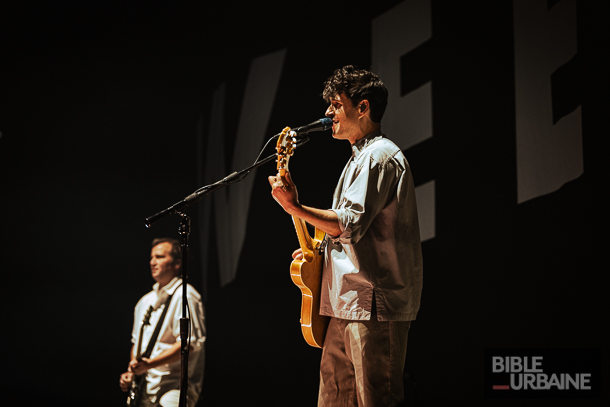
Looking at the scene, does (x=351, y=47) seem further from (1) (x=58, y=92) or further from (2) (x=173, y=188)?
(1) (x=58, y=92)

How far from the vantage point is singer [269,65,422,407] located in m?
1.91

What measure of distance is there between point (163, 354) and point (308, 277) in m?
1.69

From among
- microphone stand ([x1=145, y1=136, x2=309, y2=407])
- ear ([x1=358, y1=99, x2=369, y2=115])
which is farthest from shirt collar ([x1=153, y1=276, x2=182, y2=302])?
ear ([x1=358, y1=99, x2=369, y2=115])

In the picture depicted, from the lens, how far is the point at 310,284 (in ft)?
7.00

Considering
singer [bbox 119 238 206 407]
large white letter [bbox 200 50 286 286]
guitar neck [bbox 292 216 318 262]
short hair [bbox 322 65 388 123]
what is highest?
large white letter [bbox 200 50 286 286]

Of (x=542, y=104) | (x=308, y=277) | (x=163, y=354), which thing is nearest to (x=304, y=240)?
(x=308, y=277)

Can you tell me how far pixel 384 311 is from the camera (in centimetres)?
194

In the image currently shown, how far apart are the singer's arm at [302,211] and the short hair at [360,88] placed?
19.8 inches

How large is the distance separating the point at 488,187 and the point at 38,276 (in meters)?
3.57

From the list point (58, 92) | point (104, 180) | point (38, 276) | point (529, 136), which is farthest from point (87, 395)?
point (529, 136)

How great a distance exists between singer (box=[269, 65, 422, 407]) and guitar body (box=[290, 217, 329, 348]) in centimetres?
4

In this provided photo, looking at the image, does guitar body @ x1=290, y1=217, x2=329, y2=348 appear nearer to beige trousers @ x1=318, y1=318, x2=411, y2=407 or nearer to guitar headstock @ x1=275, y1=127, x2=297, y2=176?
beige trousers @ x1=318, y1=318, x2=411, y2=407

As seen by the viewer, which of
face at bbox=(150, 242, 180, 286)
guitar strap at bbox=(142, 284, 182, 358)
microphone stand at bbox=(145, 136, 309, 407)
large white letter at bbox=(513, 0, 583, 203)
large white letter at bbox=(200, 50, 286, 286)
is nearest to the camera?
microphone stand at bbox=(145, 136, 309, 407)

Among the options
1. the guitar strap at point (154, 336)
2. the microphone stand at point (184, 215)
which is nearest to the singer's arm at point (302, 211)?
the microphone stand at point (184, 215)
